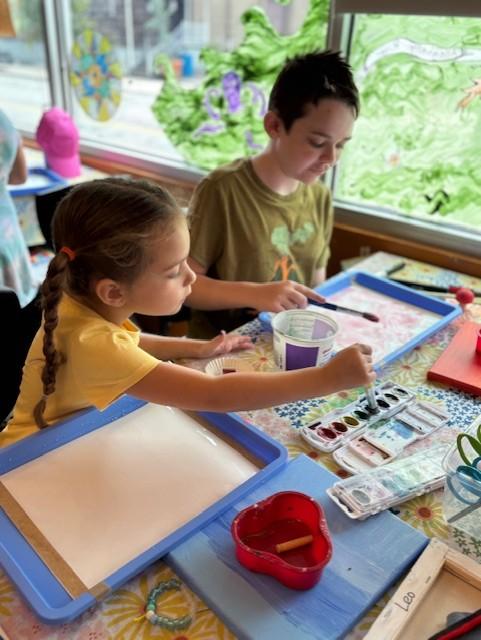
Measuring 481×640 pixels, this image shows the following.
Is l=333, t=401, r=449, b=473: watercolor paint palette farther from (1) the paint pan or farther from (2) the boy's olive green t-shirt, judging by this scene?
(2) the boy's olive green t-shirt

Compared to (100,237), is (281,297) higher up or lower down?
lower down

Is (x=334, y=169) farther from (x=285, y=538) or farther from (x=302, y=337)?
(x=285, y=538)

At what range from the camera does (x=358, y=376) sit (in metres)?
0.67

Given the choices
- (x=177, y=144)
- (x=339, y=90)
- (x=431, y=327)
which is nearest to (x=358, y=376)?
(x=431, y=327)

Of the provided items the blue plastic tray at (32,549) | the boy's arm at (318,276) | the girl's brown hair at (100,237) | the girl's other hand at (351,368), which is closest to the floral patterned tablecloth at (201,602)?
the blue plastic tray at (32,549)

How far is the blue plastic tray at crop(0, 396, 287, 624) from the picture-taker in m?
0.52

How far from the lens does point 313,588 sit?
538 millimetres

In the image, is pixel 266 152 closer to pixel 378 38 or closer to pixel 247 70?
pixel 378 38

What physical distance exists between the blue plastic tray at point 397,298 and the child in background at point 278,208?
11 cm

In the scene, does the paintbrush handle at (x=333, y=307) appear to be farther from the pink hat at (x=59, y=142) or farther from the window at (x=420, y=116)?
the pink hat at (x=59, y=142)

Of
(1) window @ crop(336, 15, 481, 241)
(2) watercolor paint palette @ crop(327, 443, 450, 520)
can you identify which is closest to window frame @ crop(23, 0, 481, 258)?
(1) window @ crop(336, 15, 481, 241)

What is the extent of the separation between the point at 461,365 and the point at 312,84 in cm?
59

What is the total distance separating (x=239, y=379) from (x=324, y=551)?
23cm

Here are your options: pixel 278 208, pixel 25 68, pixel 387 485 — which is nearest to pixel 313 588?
pixel 387 485
